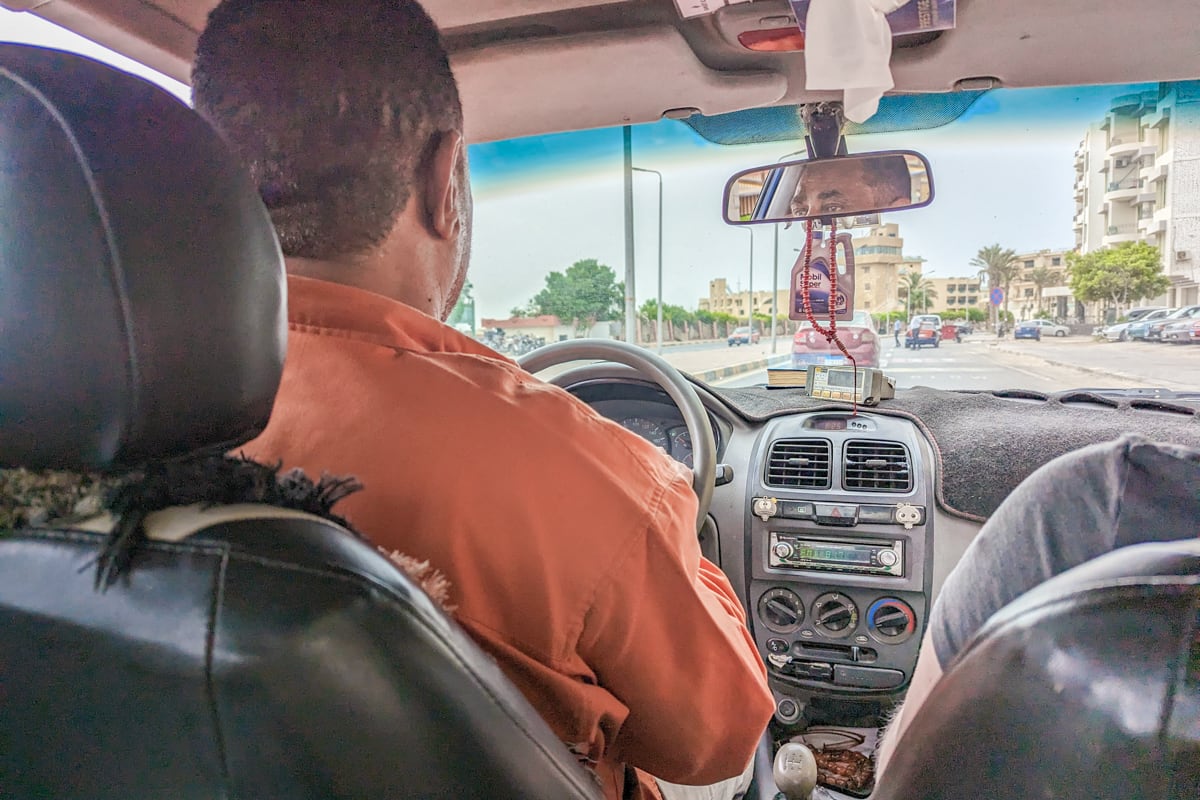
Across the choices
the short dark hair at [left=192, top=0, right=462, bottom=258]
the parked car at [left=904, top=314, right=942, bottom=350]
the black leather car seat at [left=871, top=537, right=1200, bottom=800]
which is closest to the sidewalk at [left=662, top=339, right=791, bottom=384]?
the parked car at [left=904, top=314, right=942, bottom=350]

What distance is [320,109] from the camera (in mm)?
1074

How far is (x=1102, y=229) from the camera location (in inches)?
118

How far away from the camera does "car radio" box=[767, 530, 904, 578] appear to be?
260 centimetres

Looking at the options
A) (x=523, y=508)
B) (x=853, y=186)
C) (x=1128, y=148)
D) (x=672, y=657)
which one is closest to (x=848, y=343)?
(x=853, y=186)

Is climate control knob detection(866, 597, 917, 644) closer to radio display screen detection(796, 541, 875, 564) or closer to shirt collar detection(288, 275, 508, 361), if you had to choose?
radio display screen detection(796, 541, 875, 564)

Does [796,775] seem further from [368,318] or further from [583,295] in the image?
[583,295]

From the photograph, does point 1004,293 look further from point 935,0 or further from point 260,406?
point 260,406

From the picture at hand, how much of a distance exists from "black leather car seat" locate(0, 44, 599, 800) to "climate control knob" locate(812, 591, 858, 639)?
2.24 meters

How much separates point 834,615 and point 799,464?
1.72 feet

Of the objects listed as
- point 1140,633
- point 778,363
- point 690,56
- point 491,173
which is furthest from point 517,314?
point 1140,633

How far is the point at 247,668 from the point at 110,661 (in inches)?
4.8

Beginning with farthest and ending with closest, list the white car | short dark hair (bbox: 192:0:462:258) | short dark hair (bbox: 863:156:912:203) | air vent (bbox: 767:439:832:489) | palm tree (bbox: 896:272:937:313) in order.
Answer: palm tree (bbox: 896:272:937:313) → the white car → air vent (bbox: 767:439:832:489) → short dark hair (bbox: 863:156:912:203) → short dark hair (bbox: 192:0:462:258)

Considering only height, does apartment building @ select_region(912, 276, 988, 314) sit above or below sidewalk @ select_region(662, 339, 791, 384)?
above

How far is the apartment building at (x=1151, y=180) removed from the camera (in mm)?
2631
